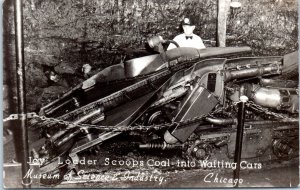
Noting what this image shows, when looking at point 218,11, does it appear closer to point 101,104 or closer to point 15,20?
point 101,104

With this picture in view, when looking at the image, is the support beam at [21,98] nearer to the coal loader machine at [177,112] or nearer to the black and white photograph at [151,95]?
the black and white photograph at [151,95]

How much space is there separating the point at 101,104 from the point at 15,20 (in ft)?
4.18

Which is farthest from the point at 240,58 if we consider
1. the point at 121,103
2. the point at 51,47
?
the point at 51,47

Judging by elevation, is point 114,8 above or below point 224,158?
above

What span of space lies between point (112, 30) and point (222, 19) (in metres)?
1.41

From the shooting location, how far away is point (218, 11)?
4367 millimetres

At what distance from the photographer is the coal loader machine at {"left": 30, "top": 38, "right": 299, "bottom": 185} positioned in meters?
3.93

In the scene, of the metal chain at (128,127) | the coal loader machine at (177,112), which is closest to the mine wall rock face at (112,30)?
the coal loader machine at (177,112)

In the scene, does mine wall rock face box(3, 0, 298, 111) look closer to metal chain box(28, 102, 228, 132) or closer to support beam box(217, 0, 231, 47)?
support beam box(217, 0, 231, 47)

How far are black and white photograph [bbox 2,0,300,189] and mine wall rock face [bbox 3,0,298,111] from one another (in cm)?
1

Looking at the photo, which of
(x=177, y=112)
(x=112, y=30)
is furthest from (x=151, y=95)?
(x=112, y=30)

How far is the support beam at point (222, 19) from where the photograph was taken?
4.31 metres

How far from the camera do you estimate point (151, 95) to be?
3979 millimetres

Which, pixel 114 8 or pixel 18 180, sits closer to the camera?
pixel 18 180
